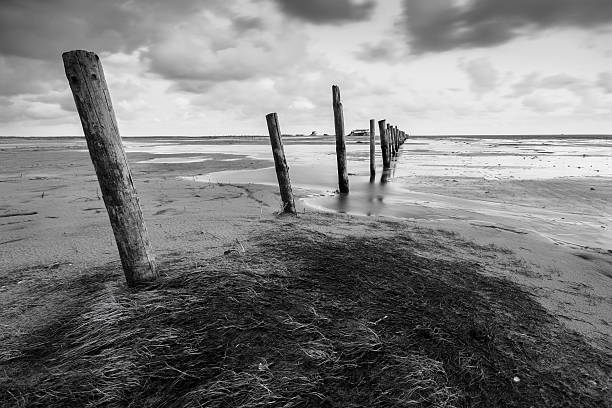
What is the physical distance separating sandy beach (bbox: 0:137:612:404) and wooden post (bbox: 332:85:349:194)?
37.7 inches

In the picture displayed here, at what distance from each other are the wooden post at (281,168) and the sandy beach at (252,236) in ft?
1.28

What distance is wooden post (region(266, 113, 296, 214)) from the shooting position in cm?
742

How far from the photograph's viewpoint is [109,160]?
3.16 metres

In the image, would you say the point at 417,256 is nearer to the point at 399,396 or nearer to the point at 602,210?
the point at 399,396

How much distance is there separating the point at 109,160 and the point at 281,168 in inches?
181

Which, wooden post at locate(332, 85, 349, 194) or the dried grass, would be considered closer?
the dried grass

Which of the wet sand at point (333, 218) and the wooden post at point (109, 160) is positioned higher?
the wooden post at point (109, 160)

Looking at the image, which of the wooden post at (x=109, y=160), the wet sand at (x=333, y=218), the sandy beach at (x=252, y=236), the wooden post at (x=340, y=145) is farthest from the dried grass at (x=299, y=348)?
the wooden post at (x=340, y=145)

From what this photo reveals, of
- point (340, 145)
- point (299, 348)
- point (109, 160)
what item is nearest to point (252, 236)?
point (109, 160)

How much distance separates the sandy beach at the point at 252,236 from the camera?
3533mm

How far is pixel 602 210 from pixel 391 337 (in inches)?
350

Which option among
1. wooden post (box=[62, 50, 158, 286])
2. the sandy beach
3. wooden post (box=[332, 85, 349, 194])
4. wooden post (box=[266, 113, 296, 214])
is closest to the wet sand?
the sandy beach

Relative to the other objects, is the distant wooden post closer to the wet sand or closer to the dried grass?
the wet sand

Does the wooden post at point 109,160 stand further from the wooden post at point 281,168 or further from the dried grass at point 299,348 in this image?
the wooden post at point 281,168
